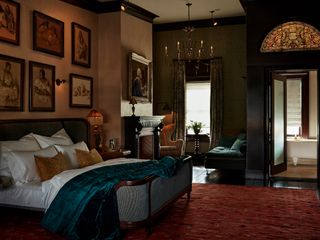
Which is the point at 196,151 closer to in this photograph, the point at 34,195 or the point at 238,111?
the point at 238,111

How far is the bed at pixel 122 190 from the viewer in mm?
3811

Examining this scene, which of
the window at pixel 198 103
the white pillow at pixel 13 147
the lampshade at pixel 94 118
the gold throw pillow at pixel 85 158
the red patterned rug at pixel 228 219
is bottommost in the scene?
the red patterned rug at pixel 228 219

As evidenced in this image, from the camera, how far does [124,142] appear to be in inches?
307

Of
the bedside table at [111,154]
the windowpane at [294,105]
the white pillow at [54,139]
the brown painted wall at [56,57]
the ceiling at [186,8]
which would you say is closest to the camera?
the white pillow at [54,139]

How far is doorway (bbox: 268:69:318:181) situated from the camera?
7.60 m

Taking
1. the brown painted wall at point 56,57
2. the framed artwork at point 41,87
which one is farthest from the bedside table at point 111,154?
the framed artwork at point 41,87

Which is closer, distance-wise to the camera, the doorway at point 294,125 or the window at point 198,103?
the doorway at point 294,125

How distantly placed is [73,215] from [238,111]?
22.2ft

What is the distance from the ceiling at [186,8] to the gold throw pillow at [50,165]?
4398 millimetres

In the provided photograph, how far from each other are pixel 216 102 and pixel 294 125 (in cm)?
238

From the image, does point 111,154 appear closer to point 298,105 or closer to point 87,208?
point 87,208

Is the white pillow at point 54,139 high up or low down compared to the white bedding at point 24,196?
up

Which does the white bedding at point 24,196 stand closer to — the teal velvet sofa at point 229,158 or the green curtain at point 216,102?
the teal velvet sofa at point 229,158

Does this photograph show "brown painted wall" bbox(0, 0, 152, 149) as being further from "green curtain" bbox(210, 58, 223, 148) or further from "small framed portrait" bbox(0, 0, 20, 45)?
"green curtain" bbox(210, 58, 223, 148)
